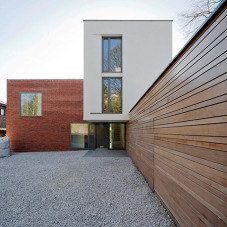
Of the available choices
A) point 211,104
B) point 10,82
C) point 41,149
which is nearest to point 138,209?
point 211,104

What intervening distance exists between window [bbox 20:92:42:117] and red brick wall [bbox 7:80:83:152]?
0.24 meters

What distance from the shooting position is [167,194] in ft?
8.64

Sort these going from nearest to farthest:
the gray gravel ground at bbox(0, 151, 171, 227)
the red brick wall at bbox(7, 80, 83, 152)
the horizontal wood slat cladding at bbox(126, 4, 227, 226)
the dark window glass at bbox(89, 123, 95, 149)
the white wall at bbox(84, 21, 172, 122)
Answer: the horizontal wood slat cladding at bbox(126, 4, 227, 226) < the gray gravel ground at bbox(0, 151, 171, 227) < the white wall at bbox(84, 21, 172, 122) < the red brick wall at bbox(7, 80, 83, 152) < the dark window glass at bbox(89, 123, 95, 149)

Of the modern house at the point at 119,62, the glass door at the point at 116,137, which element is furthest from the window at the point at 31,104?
the glass door at the point at 116,137

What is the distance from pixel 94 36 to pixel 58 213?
7861 millimetres

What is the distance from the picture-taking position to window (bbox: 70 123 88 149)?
35.7 feet

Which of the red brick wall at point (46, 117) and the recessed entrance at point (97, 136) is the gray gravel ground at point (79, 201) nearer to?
the red brick wall at point (46, 117)

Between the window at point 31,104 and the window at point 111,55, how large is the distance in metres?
6.05

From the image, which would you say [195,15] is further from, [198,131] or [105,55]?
[198,131]

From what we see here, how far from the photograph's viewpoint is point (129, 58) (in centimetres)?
776

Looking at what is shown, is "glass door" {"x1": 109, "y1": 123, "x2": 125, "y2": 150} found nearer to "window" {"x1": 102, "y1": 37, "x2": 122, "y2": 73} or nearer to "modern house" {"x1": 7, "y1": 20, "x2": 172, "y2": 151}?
"modern house" {"x1": 7, "y1": 20, "x2": 172, "y2": 151}

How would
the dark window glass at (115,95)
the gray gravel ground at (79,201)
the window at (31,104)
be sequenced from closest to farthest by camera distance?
1. the gray gravel ground at (79,201)
2. the dark window glass at (115,95)
3. the window at (31,104)

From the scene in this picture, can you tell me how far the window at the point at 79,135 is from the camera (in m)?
10.9

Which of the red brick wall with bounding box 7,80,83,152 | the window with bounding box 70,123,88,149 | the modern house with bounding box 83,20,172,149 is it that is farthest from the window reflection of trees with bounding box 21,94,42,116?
the modern house with bounding box 83,20,172,149
